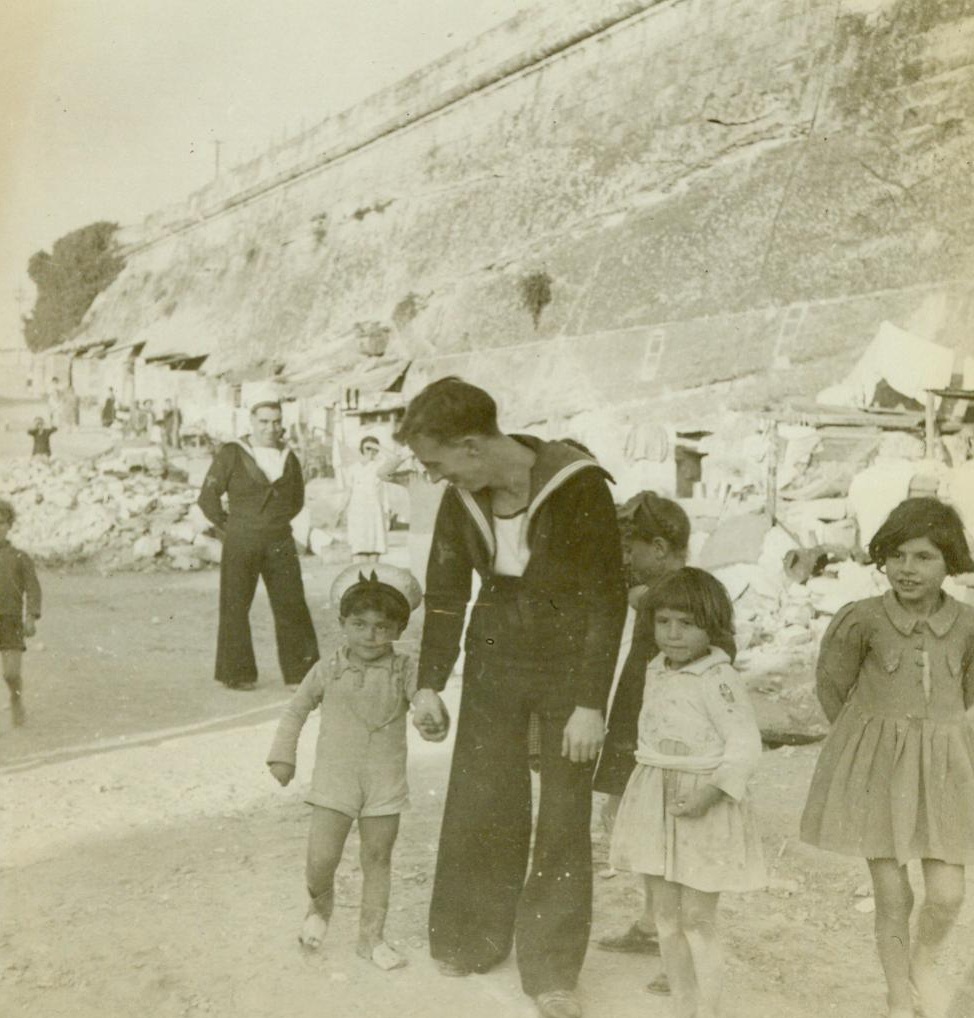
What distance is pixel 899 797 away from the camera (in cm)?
283

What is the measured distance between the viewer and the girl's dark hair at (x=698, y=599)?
9.24ft

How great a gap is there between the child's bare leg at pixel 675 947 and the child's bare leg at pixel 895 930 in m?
0.50

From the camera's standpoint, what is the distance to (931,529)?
9.39ft

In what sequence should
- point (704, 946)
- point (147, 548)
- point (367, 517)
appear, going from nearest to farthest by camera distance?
1. point (704, 946)
2. point (367, 517)
3. point (147, 548)

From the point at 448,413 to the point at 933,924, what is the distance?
1.76 m

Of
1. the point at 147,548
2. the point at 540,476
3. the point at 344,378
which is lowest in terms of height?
the point at 147,548

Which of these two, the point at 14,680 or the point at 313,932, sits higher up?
the point at 14,680

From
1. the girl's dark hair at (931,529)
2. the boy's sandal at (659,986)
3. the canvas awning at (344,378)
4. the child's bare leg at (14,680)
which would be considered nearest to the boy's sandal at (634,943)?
the boy's sandal at (659,986)

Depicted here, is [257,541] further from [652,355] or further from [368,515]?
[652,355]

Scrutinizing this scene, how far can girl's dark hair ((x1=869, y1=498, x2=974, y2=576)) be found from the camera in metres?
2.87

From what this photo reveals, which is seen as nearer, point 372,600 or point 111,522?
point 372,600

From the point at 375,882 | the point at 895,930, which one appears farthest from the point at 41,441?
the point at 895,930

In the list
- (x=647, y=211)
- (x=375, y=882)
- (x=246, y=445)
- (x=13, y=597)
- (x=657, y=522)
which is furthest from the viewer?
(x=647, y=211)

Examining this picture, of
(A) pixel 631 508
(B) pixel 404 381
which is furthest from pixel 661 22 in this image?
(A) pixel 631 508
